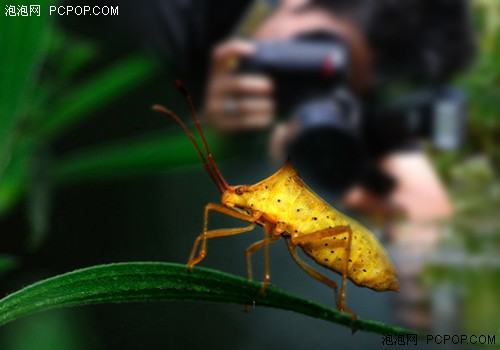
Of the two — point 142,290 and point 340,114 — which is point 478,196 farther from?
point 142,290

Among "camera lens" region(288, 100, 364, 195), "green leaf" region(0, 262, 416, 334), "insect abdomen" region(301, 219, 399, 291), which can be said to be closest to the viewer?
"green leaf" region(0, 262, 416, 334)

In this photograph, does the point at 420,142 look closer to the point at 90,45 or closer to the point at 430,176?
the point at 430,176

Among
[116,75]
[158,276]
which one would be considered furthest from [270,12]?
[158,276]

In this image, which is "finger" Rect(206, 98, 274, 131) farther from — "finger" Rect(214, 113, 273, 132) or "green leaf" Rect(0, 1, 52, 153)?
"green leaf" Rect(0, 1, 52, 153)

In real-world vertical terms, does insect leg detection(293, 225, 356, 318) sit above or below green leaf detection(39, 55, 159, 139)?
below

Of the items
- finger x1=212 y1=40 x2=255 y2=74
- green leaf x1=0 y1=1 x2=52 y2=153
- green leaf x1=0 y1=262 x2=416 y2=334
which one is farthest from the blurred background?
green leaf x1=0 y1=262 x2=416 y2=334
